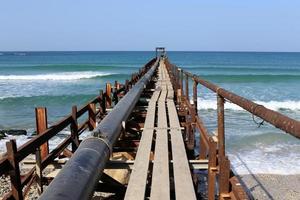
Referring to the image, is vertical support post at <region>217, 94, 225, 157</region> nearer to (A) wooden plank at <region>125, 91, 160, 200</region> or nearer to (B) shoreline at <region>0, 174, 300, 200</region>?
(A) wooden plank at <region>125, 91, 160, 200</region>

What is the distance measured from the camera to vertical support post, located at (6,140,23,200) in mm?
3447

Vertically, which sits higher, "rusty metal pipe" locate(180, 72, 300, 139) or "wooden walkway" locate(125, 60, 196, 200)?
"rusty metal pipe" locate(180, 72, 300, 139)

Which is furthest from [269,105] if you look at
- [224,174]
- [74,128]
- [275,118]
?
[275,118]

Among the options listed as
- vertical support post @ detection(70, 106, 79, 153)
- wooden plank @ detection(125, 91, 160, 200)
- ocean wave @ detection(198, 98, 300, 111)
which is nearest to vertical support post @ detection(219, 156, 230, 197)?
wooden plank @ detection(125, 91, 160, 200)

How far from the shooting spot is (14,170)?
3.56 m

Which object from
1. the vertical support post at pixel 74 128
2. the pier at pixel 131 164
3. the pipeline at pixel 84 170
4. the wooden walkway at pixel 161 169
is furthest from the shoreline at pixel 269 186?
the pipeline at pixel 84 170

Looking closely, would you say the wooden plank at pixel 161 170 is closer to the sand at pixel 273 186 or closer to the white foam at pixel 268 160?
the sand at pixel 273 186

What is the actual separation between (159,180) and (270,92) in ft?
107

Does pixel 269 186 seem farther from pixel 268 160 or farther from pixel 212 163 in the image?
pixel 212 163

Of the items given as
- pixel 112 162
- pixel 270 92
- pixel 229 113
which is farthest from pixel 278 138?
pixel 270 92

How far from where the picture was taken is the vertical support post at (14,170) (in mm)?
3447

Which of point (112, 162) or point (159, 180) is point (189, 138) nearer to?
point (112, 162)

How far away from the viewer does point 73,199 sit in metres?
2.78

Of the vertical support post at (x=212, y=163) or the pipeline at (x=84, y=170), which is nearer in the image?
the pipeline at (x=84, y=170)
